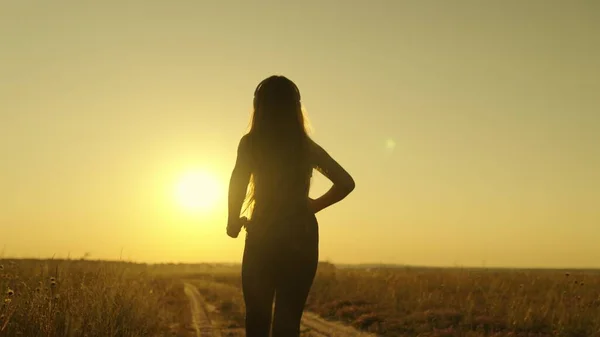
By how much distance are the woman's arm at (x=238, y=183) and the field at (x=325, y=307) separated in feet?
11.7

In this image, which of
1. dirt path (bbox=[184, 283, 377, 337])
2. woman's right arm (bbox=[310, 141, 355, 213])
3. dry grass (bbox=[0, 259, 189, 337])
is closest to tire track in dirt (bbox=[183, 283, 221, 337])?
dirt path (bbox=[184, 283, 377, 337])

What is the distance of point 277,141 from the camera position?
4047 millimetres

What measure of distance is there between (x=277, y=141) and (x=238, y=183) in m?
0.39

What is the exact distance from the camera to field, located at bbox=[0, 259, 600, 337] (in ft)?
26.5

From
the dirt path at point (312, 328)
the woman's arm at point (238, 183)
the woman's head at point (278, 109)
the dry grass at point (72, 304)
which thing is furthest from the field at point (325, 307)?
the woman's head at point (278, 109)

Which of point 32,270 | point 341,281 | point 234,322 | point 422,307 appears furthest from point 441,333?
point 341,281

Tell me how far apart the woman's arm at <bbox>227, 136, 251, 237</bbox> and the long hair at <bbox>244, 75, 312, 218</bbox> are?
0.14ft

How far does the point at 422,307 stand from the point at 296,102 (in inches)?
496

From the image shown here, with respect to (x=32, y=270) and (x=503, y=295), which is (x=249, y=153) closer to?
(x=32, y=270)

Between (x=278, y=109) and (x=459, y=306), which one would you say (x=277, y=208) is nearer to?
(x=278, y=109)

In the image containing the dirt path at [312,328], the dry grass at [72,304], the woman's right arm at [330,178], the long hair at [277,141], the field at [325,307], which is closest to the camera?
the long hair at [277,141]

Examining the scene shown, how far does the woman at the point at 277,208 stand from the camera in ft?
12.7

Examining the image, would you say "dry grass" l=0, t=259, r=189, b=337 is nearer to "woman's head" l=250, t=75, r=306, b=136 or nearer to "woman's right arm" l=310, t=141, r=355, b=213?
"woman's right arm" l=310, t=141, r=355, b=213

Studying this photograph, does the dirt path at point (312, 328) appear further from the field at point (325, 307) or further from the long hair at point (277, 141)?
the long hair at point (277, 141)
